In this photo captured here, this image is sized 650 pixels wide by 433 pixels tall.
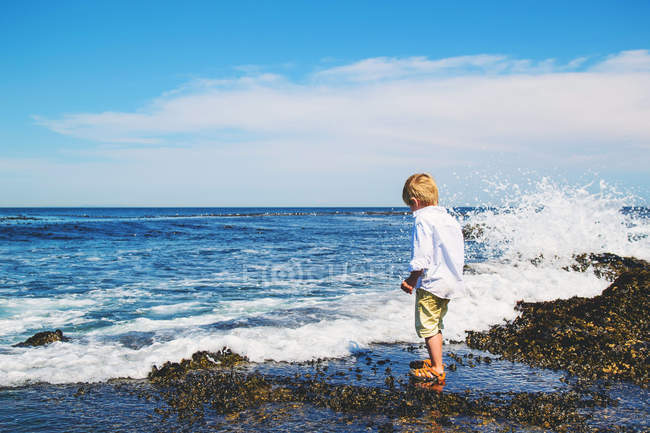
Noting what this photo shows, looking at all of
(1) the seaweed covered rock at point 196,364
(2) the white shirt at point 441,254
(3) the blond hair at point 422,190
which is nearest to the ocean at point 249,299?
(1) the seaweed covered rock at point 196,364

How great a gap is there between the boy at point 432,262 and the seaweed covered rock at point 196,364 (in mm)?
2221

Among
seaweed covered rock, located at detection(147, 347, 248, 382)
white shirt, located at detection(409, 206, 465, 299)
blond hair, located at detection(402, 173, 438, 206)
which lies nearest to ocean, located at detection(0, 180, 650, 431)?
seaweed covered rock, located at detection(147, 347, 248, 382)

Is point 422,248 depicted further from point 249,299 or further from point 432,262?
point 249,299

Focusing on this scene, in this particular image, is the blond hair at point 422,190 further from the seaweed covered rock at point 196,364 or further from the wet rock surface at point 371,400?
the seaweed covered rock at point 196,364

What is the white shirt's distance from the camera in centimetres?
445

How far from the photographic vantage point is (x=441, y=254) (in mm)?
4512

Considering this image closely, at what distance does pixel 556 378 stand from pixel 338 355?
2.45m

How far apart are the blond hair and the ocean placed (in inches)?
75.5

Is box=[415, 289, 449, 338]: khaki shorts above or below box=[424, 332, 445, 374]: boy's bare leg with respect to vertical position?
above

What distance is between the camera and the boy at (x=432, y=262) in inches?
173

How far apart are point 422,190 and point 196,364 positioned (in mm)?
3298

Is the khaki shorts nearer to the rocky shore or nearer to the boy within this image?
the boy

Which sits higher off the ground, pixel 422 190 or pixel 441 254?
pixel 422 190

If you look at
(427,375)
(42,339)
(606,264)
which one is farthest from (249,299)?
(606,264)
